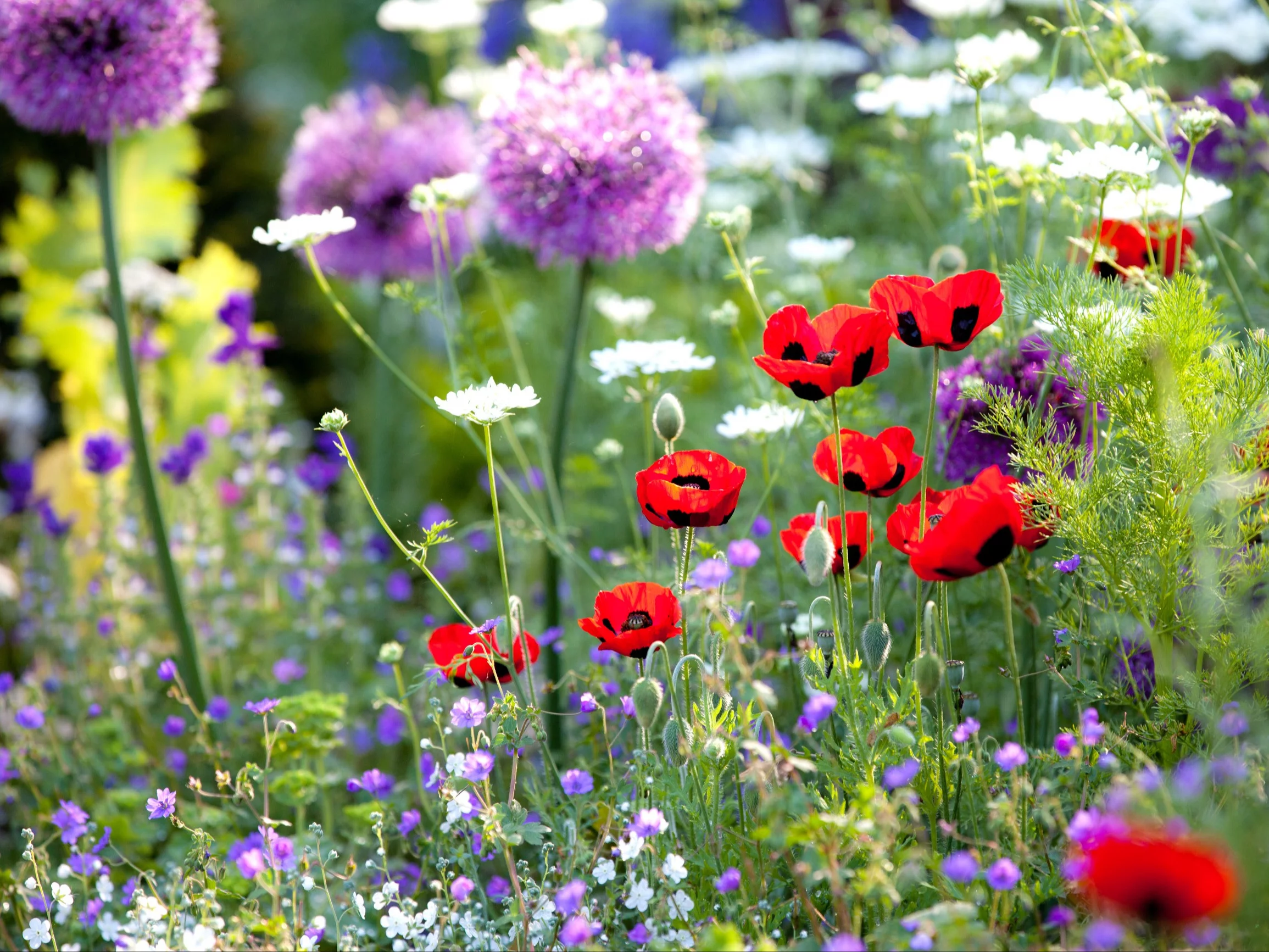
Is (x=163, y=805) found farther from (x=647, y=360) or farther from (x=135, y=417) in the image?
(x=647, y=360)

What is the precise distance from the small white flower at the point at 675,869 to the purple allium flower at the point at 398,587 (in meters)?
1.67

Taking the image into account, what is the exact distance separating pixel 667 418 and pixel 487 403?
28 centimetres

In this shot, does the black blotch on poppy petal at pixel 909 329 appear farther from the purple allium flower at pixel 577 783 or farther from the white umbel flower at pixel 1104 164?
the purple allium flower at pixel 577 783

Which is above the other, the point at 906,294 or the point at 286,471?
the point at 906,294

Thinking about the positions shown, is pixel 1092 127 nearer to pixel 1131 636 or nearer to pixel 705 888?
pixel 1131 636

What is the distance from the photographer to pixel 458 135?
3.11 metres

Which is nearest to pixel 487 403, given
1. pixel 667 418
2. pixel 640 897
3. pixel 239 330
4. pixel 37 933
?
pixel 667 418

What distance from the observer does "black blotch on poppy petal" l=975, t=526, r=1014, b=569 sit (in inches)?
51.4

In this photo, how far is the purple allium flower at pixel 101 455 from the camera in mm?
2680

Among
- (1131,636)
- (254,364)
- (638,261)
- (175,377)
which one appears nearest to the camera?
(1131,636)

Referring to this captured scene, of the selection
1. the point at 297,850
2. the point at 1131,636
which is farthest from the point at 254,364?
the point at 1131,636

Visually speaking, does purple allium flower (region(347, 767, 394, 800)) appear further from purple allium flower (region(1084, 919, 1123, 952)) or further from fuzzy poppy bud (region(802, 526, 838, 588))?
purple allium flower (region(1084, 919, 1123, 952))

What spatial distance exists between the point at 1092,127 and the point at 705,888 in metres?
1.58

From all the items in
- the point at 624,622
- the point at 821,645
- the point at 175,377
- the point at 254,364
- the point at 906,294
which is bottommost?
the point at 175,377
